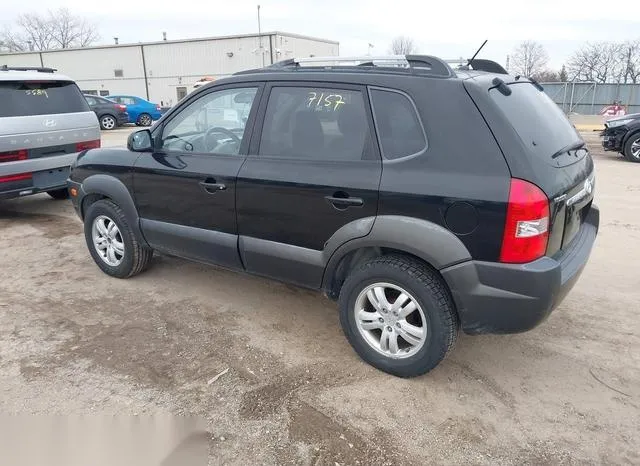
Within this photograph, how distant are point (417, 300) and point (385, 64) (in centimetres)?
154

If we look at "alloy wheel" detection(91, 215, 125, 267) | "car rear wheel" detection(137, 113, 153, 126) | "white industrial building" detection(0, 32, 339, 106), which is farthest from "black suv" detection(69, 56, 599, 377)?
"white industrial building" detection(0, 32, 339, 106)

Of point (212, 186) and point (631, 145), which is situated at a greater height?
point (212, 186)

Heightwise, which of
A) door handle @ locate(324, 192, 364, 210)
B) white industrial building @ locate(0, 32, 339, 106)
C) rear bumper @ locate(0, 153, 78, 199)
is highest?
white industrial building @ locate(0, 32, 339, 106)

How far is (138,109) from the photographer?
22719 millimetres

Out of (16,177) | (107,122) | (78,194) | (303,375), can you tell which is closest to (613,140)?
(303,375)

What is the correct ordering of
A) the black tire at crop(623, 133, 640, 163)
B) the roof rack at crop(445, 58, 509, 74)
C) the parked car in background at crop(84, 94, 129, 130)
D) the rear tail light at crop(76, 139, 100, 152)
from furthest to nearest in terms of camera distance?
the parked car in background at crop(84, 94, 129, 130), the black tire at crop(623, 133, 640, 163), the rear tail light at crop(76, 139, 100, 152), the roof rack at crop(445, 58, 509, 74)

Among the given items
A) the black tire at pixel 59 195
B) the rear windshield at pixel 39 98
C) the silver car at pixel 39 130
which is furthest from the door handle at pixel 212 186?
the black tire at pixel 59 195

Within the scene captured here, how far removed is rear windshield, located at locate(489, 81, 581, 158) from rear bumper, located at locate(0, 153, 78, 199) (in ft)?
18.7

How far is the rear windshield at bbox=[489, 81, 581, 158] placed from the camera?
278 cm

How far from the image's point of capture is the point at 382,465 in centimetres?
248

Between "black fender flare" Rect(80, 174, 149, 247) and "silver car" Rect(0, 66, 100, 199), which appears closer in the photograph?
"black fender flare" Rect(80, 174, 149, 247)

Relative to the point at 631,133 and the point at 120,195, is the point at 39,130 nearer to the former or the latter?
the point at 120,195

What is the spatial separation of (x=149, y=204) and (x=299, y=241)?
1.52 metres

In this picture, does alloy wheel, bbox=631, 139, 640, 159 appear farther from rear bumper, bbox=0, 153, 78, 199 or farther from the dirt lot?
rear bumper, bbox=0, 153, 78, 199
